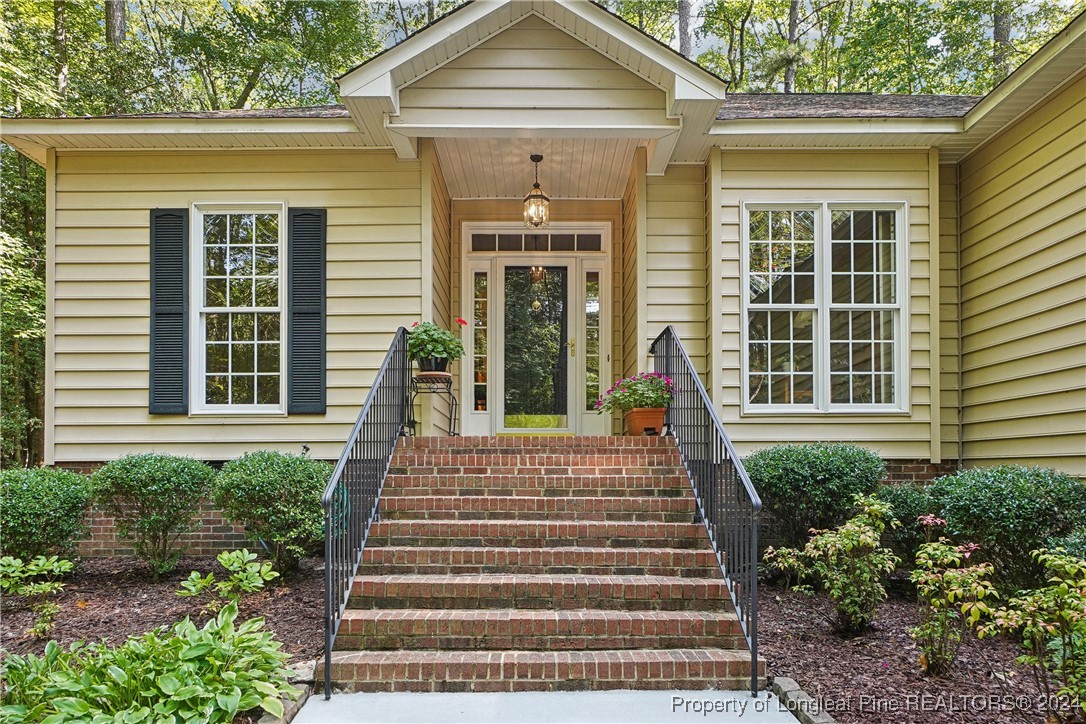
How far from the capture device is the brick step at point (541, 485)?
15.9ft

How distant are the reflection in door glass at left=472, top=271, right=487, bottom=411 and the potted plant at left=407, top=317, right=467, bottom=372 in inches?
66.6

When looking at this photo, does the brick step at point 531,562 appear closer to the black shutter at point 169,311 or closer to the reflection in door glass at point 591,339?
the black shutter at point 169,311

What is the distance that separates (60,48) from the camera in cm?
1112

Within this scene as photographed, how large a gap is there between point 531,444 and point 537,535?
1.13 metres

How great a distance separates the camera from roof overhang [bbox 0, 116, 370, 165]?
5.68 metres

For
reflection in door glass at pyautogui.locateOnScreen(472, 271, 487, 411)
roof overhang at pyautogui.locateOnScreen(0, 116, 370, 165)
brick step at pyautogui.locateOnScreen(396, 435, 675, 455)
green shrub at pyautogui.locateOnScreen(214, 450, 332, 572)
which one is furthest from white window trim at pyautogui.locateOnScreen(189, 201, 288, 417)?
reflection in door glass at pyautogui.locateOnScreen(472, 271, 487, 411)

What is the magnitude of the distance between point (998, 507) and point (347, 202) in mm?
5349

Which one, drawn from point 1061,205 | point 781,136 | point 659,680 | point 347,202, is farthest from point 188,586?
point 1061,205

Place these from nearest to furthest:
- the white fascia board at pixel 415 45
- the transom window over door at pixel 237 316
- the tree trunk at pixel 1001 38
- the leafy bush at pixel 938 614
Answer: the leafy bush at pixel 938 614 < the white fascia board at pixel 415 45 < the transom window over door at pixel 237 316 < the tree trunk at pixel 1001 38

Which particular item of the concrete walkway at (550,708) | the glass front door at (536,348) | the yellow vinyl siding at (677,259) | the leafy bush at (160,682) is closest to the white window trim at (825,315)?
the yellow vinyl siding at (677,259)

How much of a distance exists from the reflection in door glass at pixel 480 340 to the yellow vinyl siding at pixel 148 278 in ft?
5.08

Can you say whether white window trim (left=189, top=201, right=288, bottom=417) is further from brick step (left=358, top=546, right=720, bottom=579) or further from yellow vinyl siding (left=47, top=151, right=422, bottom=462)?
brick step (left=358, top=546, right=720, bottom=579)

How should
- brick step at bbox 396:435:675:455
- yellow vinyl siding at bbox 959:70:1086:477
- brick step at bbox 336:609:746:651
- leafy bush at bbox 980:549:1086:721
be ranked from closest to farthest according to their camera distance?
leafy bush at bbox 980:549:1086:721 < brick step at bbox 336:609:746:651 < yellow vinyl siding at bbox 959:70:1086:477 < brick step at bbox 396:435:675:455

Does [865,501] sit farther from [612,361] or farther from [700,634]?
[612,361]
